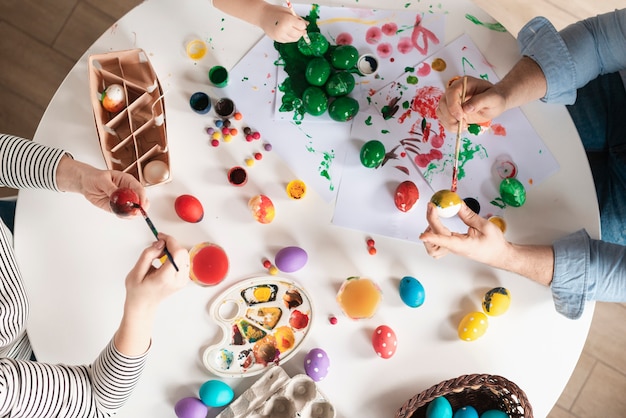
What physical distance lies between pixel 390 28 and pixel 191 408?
0.82 m

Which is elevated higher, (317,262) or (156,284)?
(317,262)

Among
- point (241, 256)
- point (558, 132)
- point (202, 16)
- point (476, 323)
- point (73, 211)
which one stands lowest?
point (73, 211)

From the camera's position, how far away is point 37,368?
891mm

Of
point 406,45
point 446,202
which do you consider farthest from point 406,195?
point 406,45

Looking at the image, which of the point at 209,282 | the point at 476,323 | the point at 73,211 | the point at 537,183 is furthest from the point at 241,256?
the point at 537,183

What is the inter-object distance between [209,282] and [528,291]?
0.60 meters

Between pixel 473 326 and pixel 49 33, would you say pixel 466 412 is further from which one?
pixel 49 33

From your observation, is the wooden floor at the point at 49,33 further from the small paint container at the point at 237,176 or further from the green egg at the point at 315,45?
the small paint container at the point at 237,176

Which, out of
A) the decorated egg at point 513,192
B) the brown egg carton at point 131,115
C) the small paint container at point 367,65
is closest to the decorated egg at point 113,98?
the brown egg carton at point 131,115

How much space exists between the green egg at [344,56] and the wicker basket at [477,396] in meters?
0.62

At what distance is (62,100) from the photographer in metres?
1.04

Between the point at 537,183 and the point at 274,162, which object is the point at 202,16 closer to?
the point at 274,162

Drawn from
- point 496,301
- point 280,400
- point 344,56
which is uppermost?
point 344,56

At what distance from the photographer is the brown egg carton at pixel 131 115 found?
0.97m
